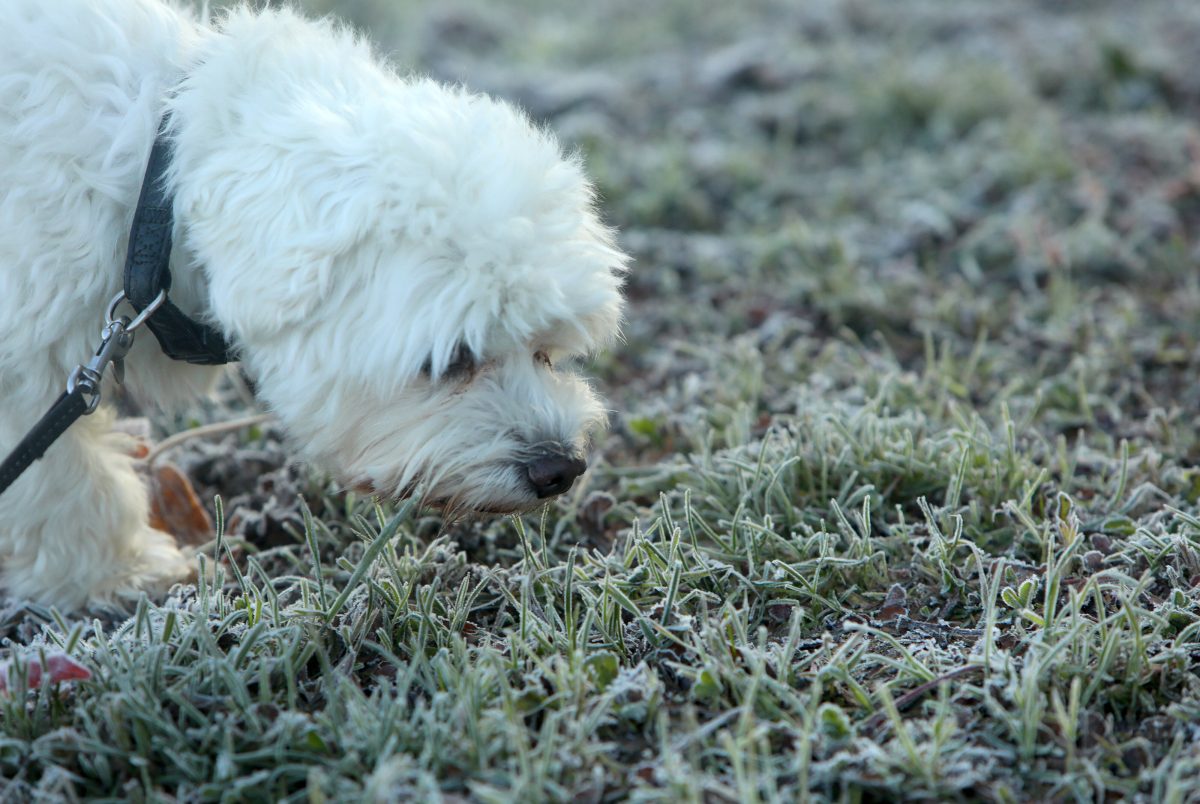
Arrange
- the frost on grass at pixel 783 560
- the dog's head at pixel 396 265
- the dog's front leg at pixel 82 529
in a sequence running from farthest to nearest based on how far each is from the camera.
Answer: the dog's front leg at pixel 82 529 < the dog's head at pixel 396 265 < the frost on grass at pixel 783 560

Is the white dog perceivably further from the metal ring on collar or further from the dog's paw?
the dog's paw

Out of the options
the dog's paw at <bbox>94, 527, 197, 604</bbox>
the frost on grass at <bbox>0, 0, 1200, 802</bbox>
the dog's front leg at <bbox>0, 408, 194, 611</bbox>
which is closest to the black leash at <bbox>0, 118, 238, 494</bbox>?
the dog's front leg at <bbox>0, 408, 194, 611</bbox>

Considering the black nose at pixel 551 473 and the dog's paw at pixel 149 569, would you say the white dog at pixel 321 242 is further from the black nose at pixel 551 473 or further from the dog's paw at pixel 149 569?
the dog's paw at pixel 149 569

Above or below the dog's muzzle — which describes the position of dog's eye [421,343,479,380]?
above

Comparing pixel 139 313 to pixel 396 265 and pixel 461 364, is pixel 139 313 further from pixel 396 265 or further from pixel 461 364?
pixel 461 364

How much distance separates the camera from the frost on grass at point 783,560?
220 cm

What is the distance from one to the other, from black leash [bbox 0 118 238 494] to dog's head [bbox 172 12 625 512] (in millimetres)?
54

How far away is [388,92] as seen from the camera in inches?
101

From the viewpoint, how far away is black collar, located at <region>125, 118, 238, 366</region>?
7.99ft

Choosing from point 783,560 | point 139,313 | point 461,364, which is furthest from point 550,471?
point 139,313

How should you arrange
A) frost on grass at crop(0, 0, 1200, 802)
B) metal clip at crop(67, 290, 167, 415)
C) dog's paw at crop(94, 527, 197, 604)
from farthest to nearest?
1. dog's paw at crop(94, 527, 197, 604)
2. metal clip at crop(67, 290, 167, 415)
3. frost on grass at crop(0, 0, 1200, 802)

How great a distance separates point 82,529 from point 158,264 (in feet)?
2.80

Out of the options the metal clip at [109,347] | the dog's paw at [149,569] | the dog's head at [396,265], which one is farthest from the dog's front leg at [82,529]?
the dog's head at [396,265]

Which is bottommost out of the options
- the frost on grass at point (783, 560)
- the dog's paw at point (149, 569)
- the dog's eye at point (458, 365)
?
the dog's paw at point (149, 569)
